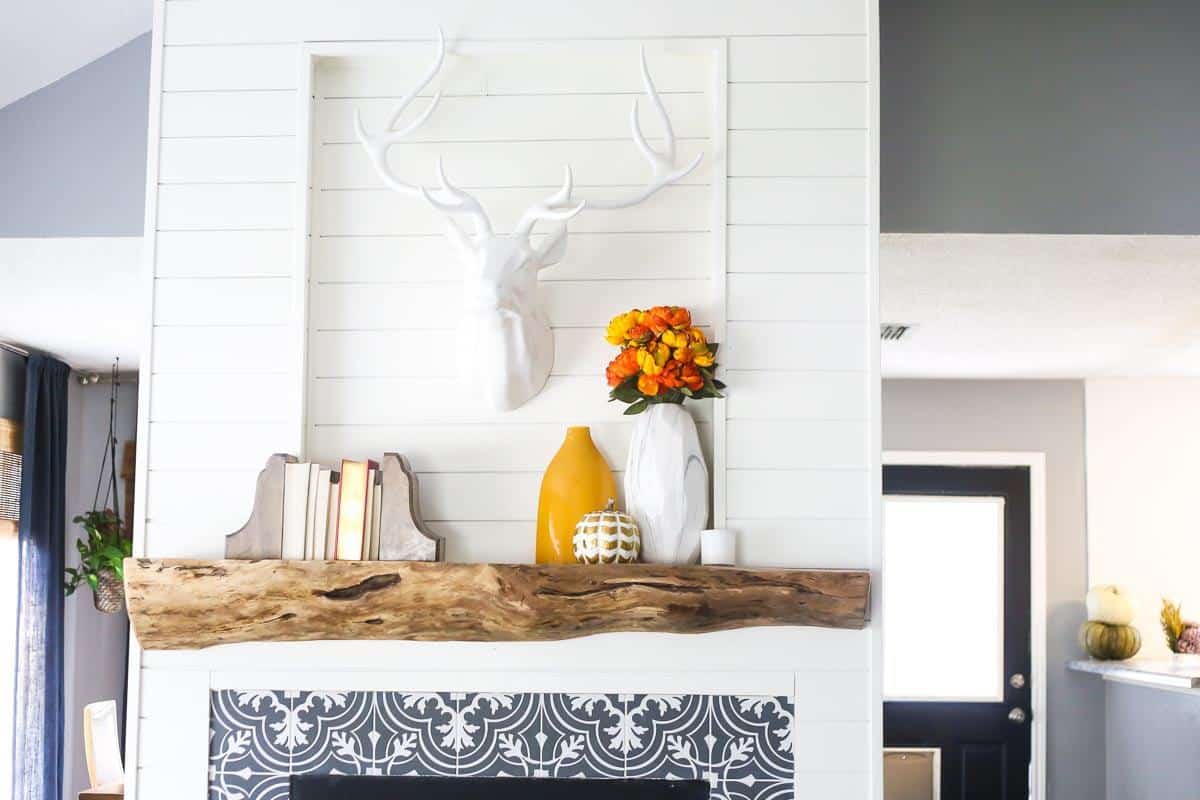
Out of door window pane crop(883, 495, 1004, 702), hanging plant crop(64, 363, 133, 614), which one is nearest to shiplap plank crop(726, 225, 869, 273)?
door window pane crop(883, 495, 1004, 702)

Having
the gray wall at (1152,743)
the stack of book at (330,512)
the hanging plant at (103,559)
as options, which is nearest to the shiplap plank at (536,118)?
the stack of book at (330,512)

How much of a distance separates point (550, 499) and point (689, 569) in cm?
33

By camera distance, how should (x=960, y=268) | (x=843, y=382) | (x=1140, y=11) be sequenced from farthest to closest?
1. (x=960, y=268)
2. (x=1140, y=11)
3. (x=843, y=382)

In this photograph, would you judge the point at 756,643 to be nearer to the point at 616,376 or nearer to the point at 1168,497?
the point at 616,376

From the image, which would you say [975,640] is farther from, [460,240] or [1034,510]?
[460,240]

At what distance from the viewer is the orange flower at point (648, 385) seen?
8.43 feet

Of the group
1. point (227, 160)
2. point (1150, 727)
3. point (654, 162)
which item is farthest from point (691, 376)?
point (1150, 727)

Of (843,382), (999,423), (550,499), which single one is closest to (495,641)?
(550,499)

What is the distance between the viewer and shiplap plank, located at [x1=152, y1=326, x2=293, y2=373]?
2.75m

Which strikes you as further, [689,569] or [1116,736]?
[1116,736]

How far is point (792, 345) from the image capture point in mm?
2699

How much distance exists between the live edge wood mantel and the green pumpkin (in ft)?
12.6

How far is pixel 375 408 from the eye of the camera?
9.03 feet

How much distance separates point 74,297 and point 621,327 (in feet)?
8.64
